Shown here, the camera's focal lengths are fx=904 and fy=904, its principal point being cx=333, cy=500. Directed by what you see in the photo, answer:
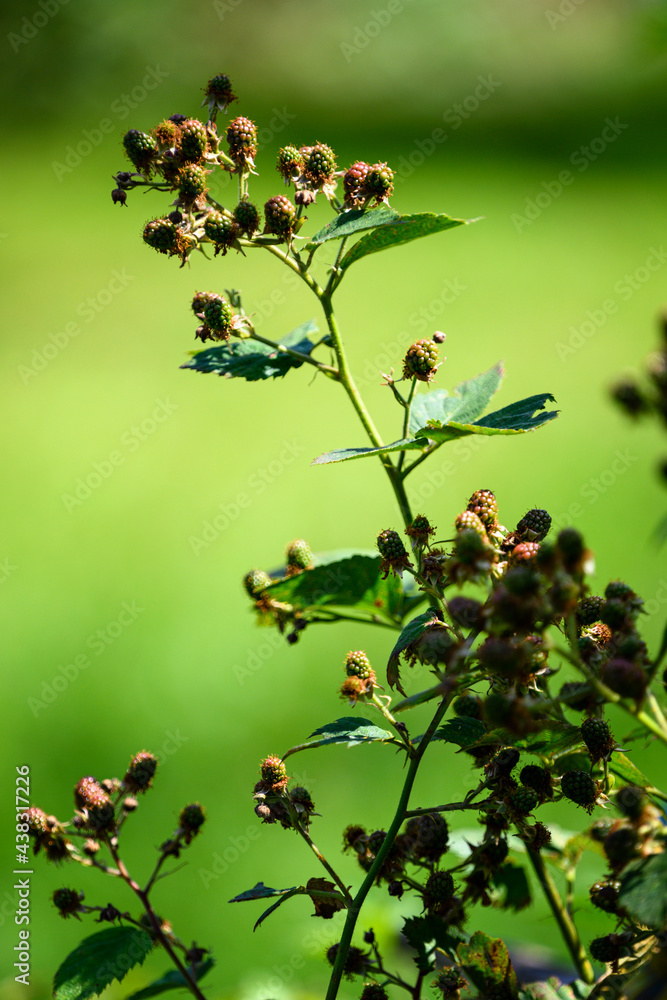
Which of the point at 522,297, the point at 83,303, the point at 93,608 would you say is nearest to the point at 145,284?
the point at 83,303

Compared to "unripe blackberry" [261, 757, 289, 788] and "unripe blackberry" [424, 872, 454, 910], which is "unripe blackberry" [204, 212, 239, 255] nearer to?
"unripe blackberry" [261, 757, 289, 788]

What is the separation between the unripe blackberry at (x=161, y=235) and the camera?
755 mm

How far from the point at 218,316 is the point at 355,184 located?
16 cm

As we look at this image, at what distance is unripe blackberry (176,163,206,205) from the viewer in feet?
2.50

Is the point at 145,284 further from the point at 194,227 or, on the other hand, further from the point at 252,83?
the point at 194,227

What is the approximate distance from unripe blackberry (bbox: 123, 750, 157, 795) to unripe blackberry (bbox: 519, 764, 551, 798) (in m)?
0.30

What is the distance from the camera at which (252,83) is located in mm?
6867

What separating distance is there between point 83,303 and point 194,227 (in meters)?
4.37

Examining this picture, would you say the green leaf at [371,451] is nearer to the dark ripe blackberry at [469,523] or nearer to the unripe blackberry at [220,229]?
the dark ripe blackberry at [469,523]
